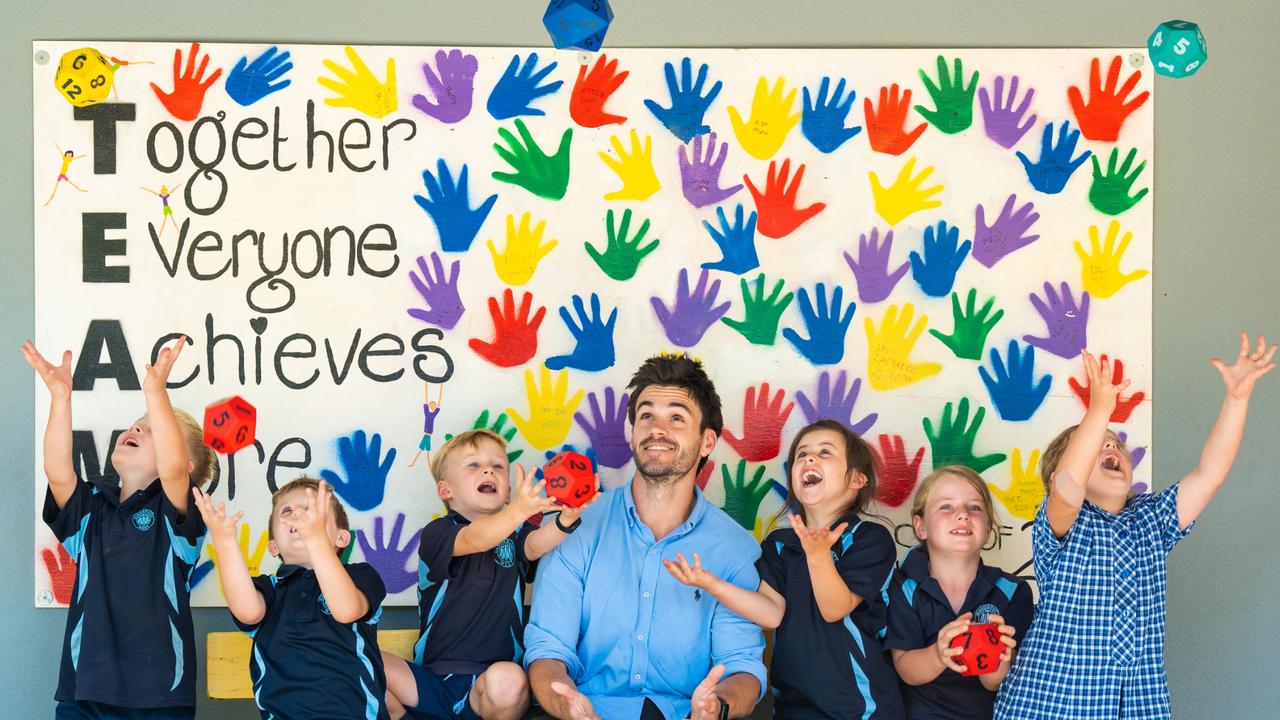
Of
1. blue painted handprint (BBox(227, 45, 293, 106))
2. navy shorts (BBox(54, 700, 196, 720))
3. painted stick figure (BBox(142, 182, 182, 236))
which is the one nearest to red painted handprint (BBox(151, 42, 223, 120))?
blue painted handprint (BBox(227, 45, 293, 106))

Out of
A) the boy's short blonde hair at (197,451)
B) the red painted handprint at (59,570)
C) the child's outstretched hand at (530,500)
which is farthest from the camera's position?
the red painted handprint at (59,570)

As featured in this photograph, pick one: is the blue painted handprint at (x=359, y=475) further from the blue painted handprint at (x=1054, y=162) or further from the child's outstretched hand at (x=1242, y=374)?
the child's outstretched hand at (x=1242, y=374)

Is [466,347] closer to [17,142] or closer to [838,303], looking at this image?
[838,303]

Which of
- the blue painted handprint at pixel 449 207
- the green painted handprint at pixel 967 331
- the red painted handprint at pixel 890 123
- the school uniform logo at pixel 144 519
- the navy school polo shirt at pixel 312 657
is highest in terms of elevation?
the red painted handprint at pixel 890 123

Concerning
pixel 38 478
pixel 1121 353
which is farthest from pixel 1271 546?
pixel 38 478

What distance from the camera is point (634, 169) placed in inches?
134

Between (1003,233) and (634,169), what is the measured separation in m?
1.06

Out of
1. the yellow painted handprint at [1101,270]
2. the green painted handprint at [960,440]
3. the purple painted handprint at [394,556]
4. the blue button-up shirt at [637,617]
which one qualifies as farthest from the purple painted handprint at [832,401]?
the purple painted handprint at [394,556]

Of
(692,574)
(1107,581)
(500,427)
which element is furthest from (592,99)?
(1107,581)

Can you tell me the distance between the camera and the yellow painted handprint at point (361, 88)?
3.40 metres

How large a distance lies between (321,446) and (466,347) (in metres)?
0.49

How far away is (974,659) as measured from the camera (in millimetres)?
2707

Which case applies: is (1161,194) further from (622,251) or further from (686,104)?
(622,251)

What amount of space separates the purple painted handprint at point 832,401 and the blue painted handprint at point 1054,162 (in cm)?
76
